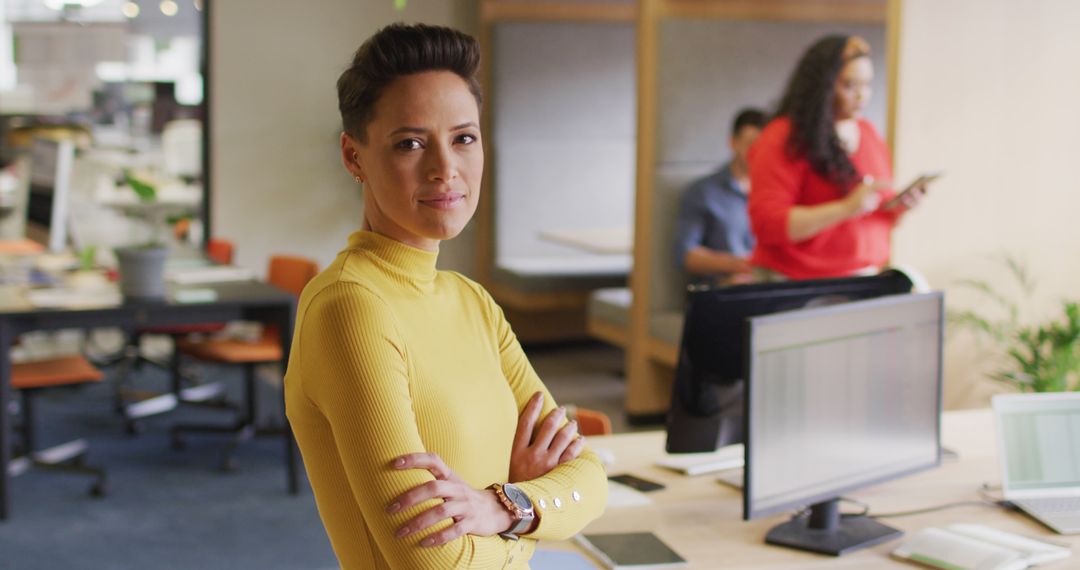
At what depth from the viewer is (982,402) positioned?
15.6 ft

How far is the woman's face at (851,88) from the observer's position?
403 cm

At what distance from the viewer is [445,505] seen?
1.48 m

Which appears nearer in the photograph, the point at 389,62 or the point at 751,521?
the point at 389,62

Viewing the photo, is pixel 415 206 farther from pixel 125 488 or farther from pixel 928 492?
pixel 125 488

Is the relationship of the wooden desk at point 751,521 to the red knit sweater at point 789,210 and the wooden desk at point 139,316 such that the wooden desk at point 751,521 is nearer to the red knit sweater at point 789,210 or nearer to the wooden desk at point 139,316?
the red knit sweater at point 789,210

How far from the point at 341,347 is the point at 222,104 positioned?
6.87 metres

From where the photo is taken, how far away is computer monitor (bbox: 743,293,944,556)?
2.08 metres

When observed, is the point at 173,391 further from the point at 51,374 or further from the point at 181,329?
the point at 51,374

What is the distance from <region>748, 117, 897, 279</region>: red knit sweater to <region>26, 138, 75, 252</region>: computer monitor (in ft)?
10.6

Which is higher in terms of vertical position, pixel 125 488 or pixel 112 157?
pixel 112 157

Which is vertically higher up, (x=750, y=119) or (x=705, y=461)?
(x=750, y=119)

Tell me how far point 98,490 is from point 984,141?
3723 mm

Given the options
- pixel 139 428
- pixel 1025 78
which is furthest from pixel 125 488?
pixel 1025 78

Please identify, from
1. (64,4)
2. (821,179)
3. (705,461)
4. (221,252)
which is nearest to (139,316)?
(221,252)
